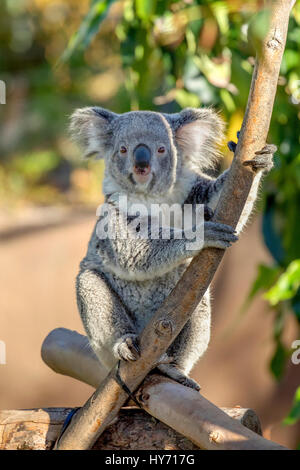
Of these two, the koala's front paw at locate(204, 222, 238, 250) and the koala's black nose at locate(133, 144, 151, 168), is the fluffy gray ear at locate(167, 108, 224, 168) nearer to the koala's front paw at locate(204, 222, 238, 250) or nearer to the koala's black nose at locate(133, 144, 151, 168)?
the koala's black nose at locate(133, 144, 151, 168)

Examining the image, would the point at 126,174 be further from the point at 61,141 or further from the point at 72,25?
the point at 72,25

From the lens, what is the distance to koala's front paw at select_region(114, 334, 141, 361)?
308cm

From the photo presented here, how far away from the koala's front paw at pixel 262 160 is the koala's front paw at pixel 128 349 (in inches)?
40.1

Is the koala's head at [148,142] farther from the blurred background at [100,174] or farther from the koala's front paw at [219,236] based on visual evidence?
the koala's front paw at [219,236]

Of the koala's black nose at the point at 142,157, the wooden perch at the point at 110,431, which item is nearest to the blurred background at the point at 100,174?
the wooden perch at the point at 110,431

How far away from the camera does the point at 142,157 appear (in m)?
3.64

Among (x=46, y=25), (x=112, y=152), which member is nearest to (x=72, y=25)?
(x=46, y=25)

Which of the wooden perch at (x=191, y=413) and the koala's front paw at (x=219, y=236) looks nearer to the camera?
the wooden perch at (x=191, y=413)

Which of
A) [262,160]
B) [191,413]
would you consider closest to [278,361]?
[191,413]

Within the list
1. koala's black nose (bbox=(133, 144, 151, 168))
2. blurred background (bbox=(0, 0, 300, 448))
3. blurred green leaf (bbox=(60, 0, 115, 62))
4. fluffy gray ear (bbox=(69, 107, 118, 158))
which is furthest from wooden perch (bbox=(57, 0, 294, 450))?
blurred green leaf (bbox=(60, 0, 115, 62))

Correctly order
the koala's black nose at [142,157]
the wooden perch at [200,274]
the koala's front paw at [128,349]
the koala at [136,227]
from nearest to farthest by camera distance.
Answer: the wooden perch at [200,274]
the koala's front paw at [128,349]
the koala at [136,227]
the koala's black nose at [142,157]

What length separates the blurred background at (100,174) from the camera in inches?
173

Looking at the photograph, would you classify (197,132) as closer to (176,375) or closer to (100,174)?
(176,375)
